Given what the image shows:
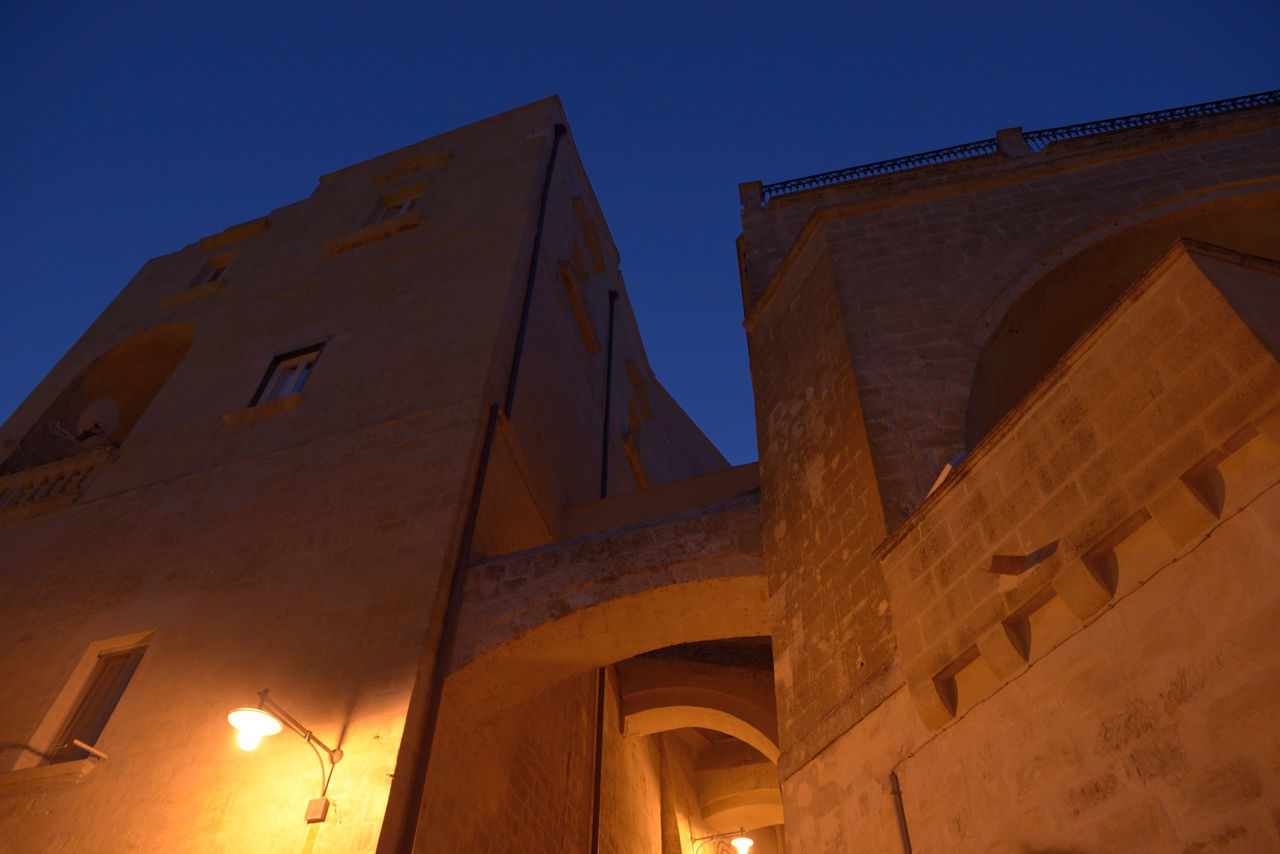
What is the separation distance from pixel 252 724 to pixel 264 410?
5.50 metres

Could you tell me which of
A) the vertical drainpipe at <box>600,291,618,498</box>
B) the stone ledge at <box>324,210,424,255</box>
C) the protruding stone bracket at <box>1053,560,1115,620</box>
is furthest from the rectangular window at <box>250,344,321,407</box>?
the protruding stone bracket at <box>1053,560,1115,620</box>

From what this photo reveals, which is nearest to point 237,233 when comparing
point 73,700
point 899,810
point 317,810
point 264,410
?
point 264,410

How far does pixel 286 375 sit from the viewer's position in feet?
38.8

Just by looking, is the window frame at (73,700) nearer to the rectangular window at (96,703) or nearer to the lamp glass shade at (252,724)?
the rectangular window at (96,703)

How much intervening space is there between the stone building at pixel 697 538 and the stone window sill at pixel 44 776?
0.04 meters

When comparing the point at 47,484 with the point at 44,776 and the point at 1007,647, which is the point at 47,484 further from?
the point at 1007,647

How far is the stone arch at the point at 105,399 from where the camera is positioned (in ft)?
43.8

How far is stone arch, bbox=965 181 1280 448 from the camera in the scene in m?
7.76

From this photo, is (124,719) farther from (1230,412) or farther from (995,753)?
(1230,412)

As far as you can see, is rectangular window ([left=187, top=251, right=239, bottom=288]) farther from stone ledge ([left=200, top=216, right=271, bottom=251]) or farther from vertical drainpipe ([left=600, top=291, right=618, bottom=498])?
vertical drainpipe ([left=600, top=291, right=618, bottom=498])

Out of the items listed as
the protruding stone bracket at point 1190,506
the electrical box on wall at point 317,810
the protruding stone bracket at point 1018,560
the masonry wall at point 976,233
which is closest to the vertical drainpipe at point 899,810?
the protruding stone bracket at point 1018,560

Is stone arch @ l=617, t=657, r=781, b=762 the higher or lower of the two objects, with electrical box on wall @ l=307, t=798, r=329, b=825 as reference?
higher

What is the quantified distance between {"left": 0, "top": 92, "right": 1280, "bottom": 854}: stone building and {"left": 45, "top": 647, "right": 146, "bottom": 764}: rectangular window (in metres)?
0.04

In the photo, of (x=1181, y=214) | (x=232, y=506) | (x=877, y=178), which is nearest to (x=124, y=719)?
(x=232, y=506)
